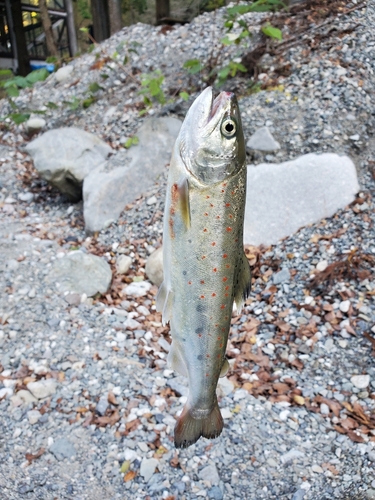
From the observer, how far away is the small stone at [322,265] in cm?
466

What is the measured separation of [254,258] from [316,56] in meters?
3.17

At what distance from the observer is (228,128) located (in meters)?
1.58

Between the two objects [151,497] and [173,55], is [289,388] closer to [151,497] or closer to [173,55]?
[151,497]

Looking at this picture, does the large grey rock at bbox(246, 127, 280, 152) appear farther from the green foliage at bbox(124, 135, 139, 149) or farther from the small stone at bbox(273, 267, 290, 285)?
the small stone at bbox(273, 267, 290, 285)

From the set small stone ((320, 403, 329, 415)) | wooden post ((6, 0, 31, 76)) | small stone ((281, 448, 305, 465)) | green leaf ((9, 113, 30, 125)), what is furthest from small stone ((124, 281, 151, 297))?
wooden post ((6, 0, 31, 76))

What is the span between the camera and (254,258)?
5020mm

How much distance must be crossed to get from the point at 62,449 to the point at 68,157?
4.27 metres

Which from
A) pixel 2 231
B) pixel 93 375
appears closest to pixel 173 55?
pixel 2 231

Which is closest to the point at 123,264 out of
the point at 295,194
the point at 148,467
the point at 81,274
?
the point at 81,274

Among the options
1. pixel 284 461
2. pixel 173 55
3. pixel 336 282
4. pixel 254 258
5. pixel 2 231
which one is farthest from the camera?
pixel 173 55

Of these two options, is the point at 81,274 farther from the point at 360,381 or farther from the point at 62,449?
the point at 360,381

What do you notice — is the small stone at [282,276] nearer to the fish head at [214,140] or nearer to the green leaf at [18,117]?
the fish head at [214,140]

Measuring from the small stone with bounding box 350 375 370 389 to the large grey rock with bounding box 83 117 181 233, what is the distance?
3342mm

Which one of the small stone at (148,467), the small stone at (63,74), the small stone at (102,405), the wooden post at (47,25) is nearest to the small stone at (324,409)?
the small stone at (148,467)
